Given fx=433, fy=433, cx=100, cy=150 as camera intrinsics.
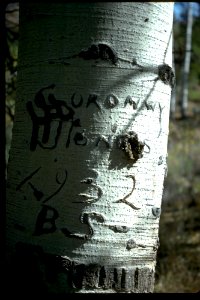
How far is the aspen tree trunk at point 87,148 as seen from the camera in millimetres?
1405

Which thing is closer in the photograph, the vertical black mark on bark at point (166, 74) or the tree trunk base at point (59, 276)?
the tree trunk base at point (59, 276)

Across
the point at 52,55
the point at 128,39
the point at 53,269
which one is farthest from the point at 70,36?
the point at 53,269

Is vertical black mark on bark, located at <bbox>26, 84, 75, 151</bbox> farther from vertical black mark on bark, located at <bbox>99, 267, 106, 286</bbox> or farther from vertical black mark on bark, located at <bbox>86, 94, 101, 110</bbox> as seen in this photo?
vertical black mark on bark, located at <bbox>99, 267, 106, 286</bbox>

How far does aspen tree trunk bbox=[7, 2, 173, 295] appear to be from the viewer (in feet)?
4.61

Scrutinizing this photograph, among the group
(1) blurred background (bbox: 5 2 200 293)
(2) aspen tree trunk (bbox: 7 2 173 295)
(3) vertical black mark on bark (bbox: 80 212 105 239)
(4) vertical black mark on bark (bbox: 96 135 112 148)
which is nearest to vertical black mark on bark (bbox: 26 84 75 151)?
(2) aspen tree trunk (bbox: 7 2 173 295)

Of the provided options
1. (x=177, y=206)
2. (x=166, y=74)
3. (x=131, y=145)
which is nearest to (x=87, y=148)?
(x=131, y=145)

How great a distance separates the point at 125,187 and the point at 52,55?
1.64 feet

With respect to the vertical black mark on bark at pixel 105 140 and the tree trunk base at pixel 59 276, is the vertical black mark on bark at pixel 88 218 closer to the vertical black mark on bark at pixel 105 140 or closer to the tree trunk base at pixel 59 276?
the tree trunk base at pixel 59 276

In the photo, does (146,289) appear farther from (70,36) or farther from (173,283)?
(173,283)

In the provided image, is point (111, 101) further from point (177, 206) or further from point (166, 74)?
point (177, 206)

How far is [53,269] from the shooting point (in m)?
1.41

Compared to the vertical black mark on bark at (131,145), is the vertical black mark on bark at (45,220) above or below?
below

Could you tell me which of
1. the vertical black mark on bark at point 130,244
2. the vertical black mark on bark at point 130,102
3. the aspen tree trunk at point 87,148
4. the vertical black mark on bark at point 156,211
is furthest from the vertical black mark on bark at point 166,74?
the vertical black mark on bark at point 130,244

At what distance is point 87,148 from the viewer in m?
1.40
